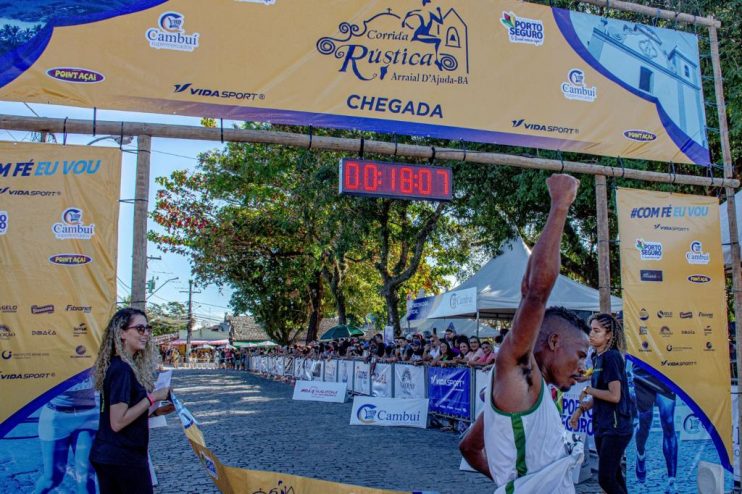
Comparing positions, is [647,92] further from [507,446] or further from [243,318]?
[243,318]

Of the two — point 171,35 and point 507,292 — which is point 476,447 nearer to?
point 171,35

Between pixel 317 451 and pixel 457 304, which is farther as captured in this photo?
pixel 457 304

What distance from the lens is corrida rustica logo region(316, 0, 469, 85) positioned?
25.4 feet

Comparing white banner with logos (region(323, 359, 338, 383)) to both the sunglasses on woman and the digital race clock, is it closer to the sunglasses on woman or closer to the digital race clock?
the digital race clock

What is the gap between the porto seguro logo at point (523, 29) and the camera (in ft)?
28.0

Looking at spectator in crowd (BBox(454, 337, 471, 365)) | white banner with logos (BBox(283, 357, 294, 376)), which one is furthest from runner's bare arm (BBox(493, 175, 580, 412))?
white banner with logos (BBox(283, 357, 294, 376))

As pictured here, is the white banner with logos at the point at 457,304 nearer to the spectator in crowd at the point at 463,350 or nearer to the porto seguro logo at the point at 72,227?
the spectator in crowd at the point at 463,350

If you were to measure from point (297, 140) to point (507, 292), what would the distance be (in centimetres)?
988

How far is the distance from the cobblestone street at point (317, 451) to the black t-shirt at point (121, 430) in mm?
3528

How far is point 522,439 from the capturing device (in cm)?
257

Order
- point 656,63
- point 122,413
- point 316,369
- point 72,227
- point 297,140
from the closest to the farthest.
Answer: point 122,413 < point 72,227 < point 297,140 < point 656,63 < point 316,369

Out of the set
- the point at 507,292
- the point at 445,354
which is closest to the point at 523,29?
the point at 445,354

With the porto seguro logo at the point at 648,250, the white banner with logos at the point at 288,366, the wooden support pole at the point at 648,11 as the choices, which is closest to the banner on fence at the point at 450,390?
the porto seguro logo at the point at 648,250

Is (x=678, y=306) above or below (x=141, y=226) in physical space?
below
